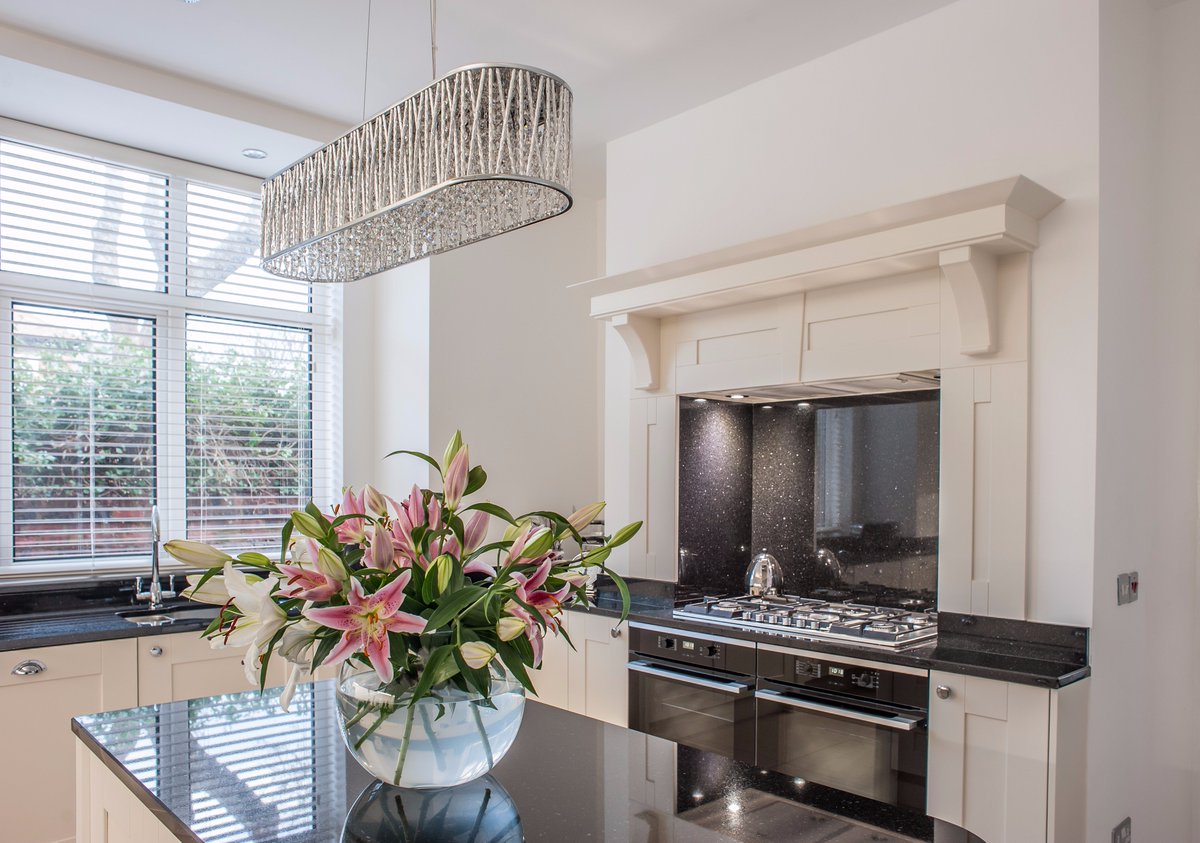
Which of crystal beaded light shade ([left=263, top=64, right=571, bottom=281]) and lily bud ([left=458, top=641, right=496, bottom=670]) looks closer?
lily bud ([left=458, top=641, right=496, bottom=670])

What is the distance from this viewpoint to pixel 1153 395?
8.97ft

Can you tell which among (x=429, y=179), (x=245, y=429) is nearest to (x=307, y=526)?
(x=429, y=179)

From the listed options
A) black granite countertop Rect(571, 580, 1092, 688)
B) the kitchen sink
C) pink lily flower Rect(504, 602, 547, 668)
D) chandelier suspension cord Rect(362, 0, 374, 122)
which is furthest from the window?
pink lily flower Rect(504, 602, 547, 668)

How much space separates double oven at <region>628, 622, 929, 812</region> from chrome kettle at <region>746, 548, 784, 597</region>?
1.64 feet

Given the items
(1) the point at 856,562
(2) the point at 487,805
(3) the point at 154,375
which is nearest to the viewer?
(2) the point at 487,805

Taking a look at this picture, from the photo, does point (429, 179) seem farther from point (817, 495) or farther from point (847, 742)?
point (817, 495)

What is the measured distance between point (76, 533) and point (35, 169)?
1469 mm

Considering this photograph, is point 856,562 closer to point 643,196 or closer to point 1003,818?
point 1003,818

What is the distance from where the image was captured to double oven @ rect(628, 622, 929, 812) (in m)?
2.44

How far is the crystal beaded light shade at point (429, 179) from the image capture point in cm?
158

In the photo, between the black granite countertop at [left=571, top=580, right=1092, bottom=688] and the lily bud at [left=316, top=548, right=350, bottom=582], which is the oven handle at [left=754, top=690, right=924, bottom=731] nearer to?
the black granite countertop at [left=571, top=580, right=1092, bottom=688]

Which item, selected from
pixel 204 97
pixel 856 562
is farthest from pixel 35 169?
pixel 856 562

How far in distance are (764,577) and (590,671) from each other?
76 cm

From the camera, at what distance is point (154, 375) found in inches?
150
